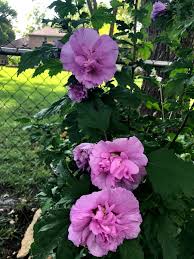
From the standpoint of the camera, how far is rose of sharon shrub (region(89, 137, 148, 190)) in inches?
33.3

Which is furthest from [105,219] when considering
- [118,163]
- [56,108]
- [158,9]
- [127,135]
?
[158,9]

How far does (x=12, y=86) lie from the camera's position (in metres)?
8.67

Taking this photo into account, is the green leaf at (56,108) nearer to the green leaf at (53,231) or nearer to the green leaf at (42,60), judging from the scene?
the green leaf at (42,60)

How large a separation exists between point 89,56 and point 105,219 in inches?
16.8

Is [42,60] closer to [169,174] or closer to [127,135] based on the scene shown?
[127,135]

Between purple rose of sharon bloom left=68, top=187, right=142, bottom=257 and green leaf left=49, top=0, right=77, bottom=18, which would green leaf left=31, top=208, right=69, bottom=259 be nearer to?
purple rose of sharon bloom left=68, top=187, right=142, bottom=257

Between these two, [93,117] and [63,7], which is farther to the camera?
[63,7]

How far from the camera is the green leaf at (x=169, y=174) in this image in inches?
35.2

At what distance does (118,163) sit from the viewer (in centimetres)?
85

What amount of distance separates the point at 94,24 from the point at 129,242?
0.74 metres

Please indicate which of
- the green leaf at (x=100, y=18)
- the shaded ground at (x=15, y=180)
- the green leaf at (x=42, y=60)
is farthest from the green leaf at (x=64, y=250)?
Answer: the shaded ground at (x=15, y=180)

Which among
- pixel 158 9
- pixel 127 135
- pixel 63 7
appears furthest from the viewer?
pixel 158 9

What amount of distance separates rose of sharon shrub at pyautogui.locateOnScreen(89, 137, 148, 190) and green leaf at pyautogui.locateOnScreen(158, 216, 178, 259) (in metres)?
0.19

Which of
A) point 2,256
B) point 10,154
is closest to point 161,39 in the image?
point 2,256
